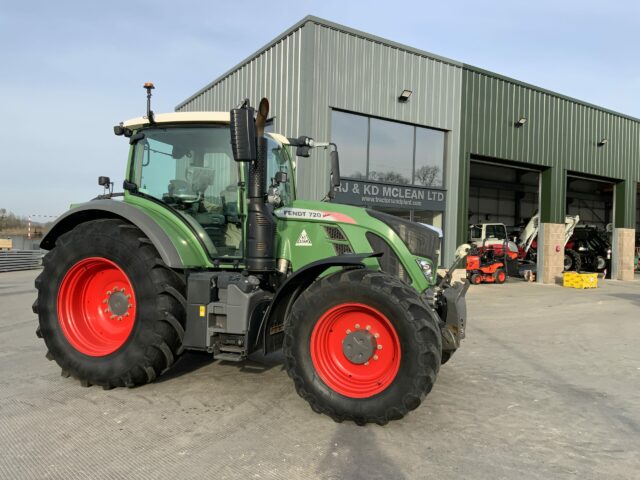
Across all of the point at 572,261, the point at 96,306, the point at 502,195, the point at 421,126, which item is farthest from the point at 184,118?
the point at 502,195

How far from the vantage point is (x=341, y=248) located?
13.7 ft

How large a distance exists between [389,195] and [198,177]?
912 centimetres

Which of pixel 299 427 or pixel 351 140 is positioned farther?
pixel 351 140

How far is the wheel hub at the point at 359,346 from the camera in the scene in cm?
355

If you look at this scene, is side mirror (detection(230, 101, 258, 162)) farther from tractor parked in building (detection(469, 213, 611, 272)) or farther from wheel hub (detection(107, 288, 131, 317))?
tractor parked in building (detection(469, 213, 611, 272))

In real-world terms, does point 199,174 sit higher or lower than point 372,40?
lower

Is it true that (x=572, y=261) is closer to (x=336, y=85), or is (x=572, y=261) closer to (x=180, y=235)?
(x=336, y=85)

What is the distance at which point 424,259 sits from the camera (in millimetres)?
4355

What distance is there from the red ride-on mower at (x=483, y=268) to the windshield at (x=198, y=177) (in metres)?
12.8

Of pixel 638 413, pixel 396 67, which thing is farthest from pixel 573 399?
pixel 396 67

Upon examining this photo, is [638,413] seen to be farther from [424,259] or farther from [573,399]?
[424,259]

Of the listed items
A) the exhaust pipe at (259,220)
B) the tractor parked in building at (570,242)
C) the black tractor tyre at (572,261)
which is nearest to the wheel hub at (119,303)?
the exhaust pipe at (259,220)

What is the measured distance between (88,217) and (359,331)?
2930 mm

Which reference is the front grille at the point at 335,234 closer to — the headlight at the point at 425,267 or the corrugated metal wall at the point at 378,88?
the headlight at the point at 425,267
